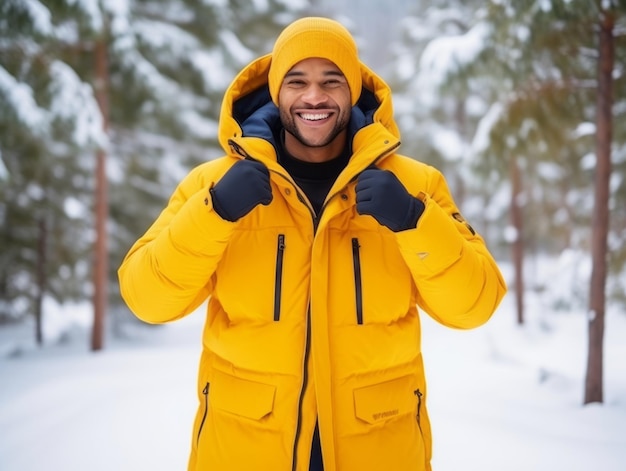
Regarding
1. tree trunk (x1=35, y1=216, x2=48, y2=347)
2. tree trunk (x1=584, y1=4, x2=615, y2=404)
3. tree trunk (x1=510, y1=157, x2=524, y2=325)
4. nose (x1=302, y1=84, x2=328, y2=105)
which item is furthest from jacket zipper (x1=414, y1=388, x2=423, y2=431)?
tree trunk (x1=35, y1=216, x2=48, y2=347)

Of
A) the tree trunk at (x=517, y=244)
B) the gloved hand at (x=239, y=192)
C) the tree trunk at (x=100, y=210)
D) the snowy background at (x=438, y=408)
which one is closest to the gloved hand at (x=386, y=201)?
the gloved hand at (x=239, y=192)

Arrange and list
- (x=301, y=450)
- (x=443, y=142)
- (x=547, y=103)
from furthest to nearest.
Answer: (x=443, y=142) < (x=547, y=103) < (x=301, y=450)

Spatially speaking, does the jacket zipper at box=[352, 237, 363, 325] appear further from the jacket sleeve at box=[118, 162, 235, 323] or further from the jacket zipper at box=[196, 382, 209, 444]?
the jacket zipper at box=[196, 382, 209, 444]

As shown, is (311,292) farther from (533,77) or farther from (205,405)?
(533,77)

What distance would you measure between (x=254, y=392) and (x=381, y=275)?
26.5 inches

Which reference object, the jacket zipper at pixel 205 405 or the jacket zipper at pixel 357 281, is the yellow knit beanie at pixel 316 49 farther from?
the jacket zipper at pixel 205 405

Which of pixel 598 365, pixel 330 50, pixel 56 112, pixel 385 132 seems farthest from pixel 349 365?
pixel 56 112

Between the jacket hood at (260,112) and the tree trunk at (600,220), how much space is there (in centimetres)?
414

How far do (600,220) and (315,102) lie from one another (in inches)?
184

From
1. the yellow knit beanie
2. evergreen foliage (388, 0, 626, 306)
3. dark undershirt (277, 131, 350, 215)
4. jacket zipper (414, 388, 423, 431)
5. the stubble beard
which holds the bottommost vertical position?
jacket zipper (414, 388, 423, 431)

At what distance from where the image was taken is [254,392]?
1.91 meters

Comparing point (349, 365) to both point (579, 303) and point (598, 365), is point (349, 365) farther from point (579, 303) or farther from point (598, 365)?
point (579, 303)

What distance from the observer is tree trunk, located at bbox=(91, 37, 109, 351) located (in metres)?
9.93

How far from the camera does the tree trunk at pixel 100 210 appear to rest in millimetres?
9930
